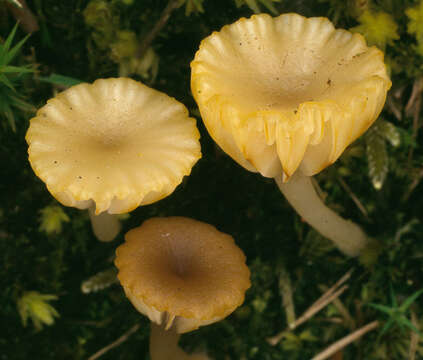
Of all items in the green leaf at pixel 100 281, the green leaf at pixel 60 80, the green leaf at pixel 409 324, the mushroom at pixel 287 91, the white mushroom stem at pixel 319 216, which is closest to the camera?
the mushroom at pixel 287 91

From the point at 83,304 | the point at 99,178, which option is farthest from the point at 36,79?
the point at 83,304

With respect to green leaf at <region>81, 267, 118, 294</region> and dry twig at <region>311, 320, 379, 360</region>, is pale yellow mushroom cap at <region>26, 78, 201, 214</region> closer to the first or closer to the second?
green leaf at <region>81, 267, 118, 294</region>

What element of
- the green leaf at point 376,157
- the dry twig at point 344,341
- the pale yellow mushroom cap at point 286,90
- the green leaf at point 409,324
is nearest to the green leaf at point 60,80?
the pale yellow mushroom cap at point 286,90

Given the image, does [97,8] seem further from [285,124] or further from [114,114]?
[285,124]

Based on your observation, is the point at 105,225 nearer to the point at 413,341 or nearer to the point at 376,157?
the point at 376,157

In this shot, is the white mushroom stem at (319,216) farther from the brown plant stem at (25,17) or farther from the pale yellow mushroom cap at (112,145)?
the brown plant stem at (25,17)

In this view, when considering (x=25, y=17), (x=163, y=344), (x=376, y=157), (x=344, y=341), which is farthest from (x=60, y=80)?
(x=344, y=341)
